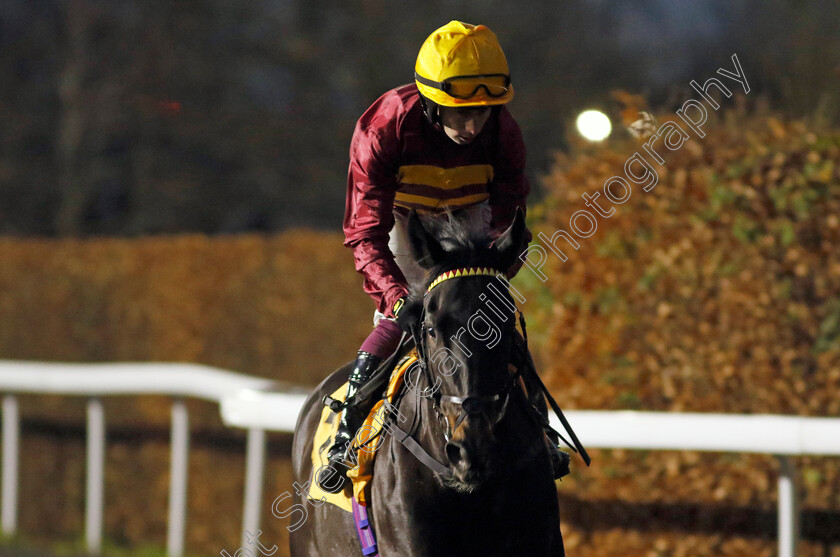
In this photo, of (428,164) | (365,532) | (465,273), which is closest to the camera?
(465,273)

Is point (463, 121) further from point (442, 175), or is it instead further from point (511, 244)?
point (511, 244)

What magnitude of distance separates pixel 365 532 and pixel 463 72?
1.50m

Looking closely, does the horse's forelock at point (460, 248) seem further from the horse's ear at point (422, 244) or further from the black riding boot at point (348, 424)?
the black riding boot at point (348, 424)

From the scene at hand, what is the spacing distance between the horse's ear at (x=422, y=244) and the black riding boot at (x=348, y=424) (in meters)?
0.71

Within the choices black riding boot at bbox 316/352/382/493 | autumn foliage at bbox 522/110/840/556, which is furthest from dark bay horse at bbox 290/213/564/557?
autumn foliage at bbox 522/110/840/556

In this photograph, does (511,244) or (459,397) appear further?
Result: (511,244)

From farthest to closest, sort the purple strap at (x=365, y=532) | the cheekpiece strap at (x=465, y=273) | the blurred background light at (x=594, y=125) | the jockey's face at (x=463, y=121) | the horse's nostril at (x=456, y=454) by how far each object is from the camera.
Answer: the blurred background light at (x=594, y=125) < the jockey's face at (x=463, y=121) < the purple strap at (x=365, y=532) < the cheekpiece strap at (x=465, y=273) < the horse's nostril at (x=456, y=454)

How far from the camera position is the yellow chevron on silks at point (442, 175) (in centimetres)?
385

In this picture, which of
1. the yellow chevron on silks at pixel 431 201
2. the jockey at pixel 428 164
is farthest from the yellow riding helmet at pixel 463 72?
the yellow chevron on silks at pixel 431 201

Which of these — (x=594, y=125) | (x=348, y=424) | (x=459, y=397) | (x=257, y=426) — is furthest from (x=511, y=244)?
(x=257, y=426)

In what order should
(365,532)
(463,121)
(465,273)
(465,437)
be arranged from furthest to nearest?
(463,121) < (365,532) < (465,273) < (465,437)

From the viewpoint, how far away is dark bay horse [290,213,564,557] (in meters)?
2.89

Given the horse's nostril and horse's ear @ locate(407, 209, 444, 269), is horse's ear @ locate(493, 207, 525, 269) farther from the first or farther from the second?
the horse's nostril

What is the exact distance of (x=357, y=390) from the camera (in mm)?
3717
